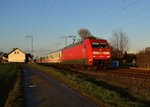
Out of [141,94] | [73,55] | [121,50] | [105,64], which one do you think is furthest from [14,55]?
[141,94]

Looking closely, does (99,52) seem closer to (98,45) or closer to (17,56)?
(98,45)

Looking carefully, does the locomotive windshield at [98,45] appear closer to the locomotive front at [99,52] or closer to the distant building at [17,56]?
the locomotive front at [99,52]

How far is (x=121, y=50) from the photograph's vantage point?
92812mm

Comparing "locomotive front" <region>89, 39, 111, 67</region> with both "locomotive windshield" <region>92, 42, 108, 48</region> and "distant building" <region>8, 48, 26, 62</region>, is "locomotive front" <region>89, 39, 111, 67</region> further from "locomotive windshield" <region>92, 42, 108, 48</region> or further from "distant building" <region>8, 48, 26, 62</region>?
"distant building" <region>8, 48, 26, 62</region>

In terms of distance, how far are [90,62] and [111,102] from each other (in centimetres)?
2628

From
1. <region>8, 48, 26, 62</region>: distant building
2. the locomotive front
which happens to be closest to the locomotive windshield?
the locomotive front

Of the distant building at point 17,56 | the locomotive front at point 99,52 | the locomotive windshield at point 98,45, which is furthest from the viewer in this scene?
the distant building at point 17,56

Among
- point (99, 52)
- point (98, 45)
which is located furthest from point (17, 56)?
point (99, 52)

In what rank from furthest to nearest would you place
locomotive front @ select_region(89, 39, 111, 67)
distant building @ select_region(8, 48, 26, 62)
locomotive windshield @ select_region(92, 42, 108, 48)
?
distant building @ select_region(8, 48, 26, 62) < locomotive windshield @ select_region(92, 42, 108, 48) < locomotive front @ select_region(89, 39, 111, 67)

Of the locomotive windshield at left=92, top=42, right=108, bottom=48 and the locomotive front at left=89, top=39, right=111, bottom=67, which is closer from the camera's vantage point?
the locomotive front at left=89, top=39, right=111, bottom=67

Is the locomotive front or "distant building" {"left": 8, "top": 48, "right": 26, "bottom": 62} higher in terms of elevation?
"distant building" {"left": 8, "top": 48, "right": 26, "bottom": 62}

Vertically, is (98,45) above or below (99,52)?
above

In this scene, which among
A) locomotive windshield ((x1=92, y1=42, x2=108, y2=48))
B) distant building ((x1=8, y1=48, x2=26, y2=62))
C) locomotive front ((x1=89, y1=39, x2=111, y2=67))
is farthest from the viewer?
distant building ((x1=8, y1=48, x2=26, y2=62))

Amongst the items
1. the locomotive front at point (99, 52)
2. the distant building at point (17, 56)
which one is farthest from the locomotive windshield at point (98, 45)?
the distant building at point (17, 56)
